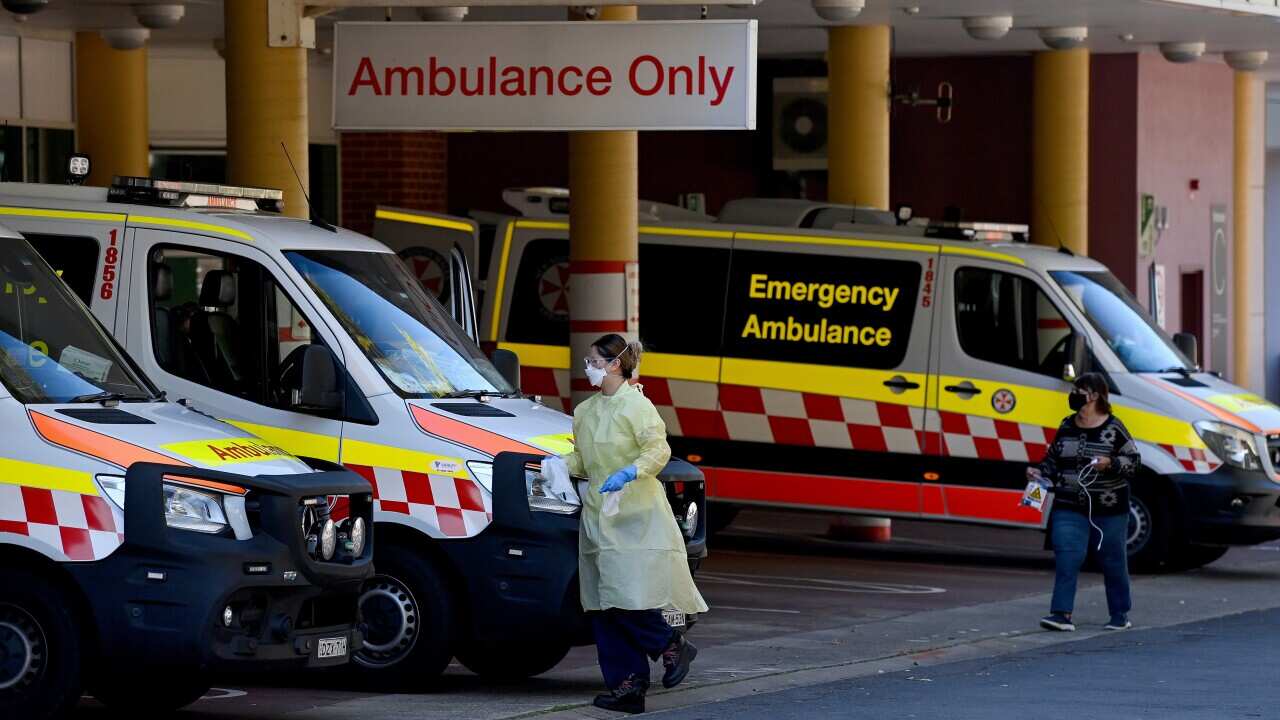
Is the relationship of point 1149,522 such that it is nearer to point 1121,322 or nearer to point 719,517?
point 1121,322

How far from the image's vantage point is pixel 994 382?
16531 millimetres

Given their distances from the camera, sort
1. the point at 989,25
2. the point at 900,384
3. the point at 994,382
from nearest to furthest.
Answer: the point at 994,382 < the point at 900,384 < the point at 989,25

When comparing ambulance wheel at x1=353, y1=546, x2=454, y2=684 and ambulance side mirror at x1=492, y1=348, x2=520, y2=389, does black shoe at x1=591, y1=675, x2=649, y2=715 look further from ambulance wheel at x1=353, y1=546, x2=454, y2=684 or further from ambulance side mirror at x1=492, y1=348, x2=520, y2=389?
ambulance side mirror at x1=492, y1=348, x2=520, y2=389

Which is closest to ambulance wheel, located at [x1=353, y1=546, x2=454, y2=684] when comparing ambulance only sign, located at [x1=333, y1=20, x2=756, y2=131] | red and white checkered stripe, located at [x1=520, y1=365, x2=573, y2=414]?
ambulance only sign, located at [x1=333, y1=20, x2=756, y2=131]

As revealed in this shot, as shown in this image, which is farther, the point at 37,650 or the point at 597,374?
the point at 597,374

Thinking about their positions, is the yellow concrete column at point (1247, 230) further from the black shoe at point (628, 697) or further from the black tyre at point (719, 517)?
the black shoe at point (628, 697)

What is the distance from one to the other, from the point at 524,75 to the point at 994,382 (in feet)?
16.2

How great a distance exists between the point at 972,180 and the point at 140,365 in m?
13.8

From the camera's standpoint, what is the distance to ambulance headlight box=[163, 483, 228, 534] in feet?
28.5

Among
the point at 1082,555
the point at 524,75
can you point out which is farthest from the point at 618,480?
the point at 1082,555

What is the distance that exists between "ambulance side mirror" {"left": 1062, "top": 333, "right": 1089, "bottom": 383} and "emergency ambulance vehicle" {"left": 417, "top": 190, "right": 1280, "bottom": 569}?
2 centimetres

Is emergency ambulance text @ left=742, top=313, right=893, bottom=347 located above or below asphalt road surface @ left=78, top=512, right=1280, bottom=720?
above

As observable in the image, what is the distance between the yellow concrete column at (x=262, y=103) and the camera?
1353 centimetres

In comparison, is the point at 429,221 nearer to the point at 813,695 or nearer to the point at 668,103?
the point at 668,103
